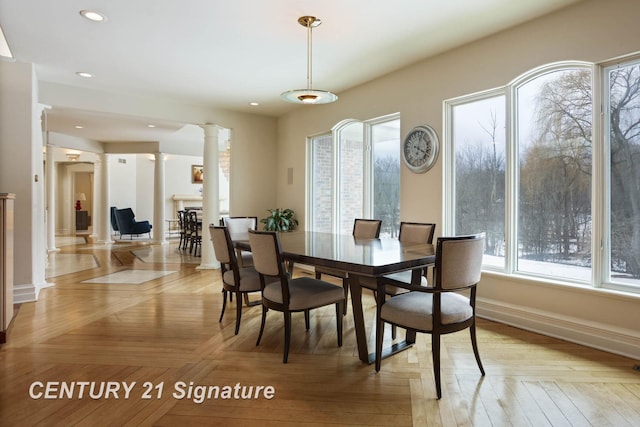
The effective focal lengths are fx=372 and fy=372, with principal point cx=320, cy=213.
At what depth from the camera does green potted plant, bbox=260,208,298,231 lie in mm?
6090

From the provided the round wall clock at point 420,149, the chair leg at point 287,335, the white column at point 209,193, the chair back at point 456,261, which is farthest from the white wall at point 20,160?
the chair back at point 456,261

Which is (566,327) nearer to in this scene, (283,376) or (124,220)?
(283,376)

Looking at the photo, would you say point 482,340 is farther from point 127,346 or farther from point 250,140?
point 250,140

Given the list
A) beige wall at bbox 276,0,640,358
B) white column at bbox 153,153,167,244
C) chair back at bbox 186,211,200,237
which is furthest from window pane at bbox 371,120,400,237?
white column at bbox 153,153,167,244

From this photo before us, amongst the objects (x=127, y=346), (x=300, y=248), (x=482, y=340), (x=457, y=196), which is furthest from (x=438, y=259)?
(x=127, y=346)

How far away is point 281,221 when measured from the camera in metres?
6.11

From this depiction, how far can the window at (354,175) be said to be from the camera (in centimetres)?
471

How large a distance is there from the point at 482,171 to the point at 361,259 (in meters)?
2.11

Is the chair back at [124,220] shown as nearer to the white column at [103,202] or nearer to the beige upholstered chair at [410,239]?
the white column at [103,202]

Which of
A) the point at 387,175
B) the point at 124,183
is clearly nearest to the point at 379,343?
the point at 387,175

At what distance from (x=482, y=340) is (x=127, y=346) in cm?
274

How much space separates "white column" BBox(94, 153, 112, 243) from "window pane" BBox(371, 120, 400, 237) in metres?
7.80

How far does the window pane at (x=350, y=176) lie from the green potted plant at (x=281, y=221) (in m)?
0.95

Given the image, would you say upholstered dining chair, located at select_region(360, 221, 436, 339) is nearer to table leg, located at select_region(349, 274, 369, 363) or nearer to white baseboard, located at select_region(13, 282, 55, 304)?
table leg, located at select_region(349, 274, 369, 363)
